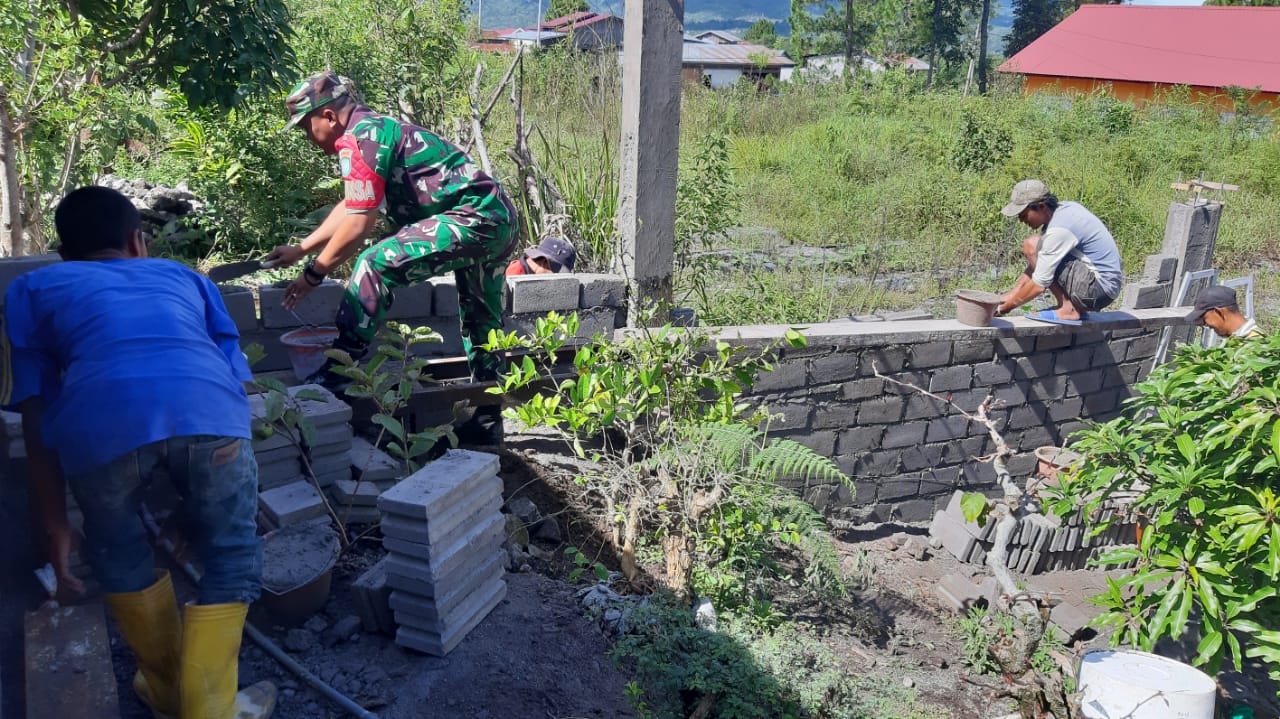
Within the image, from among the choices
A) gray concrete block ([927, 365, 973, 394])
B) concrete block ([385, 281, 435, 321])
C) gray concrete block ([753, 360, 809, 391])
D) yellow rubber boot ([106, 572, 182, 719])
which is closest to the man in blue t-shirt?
yellow rubber boot ([106, 572, 182, 719])

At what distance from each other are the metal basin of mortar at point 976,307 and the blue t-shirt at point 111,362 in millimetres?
4509

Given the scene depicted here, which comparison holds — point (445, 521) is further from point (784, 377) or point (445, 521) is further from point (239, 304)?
point (784, 377)

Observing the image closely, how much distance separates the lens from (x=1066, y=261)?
6199 millimetres

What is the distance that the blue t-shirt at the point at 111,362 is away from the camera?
7.17 feet

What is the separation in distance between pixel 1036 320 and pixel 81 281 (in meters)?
5.51

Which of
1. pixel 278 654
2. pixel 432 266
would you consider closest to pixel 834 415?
pixel 432 266

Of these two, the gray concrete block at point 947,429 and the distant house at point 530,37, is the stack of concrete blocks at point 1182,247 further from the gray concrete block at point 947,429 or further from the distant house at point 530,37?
the distant house at point 530,37

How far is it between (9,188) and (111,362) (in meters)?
3.58

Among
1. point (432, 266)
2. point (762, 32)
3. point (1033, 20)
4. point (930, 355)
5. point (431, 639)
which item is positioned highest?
point (762, 32)

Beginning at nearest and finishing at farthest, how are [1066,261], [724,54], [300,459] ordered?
[300,459] < [1066,261] < [724,54]

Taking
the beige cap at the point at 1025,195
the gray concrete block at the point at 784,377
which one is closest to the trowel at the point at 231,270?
the gray concrete block at the point at 784,377

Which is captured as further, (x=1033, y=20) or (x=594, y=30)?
(x=1033, y=20)

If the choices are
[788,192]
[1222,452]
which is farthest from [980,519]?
[788,192]

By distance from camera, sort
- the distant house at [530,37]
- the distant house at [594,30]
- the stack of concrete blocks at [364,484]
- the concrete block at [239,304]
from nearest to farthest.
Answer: the stack of concrete blocks at [364,484], the concrete block at [239,304], the distant house at [594,30], the distant house at [530,37]
